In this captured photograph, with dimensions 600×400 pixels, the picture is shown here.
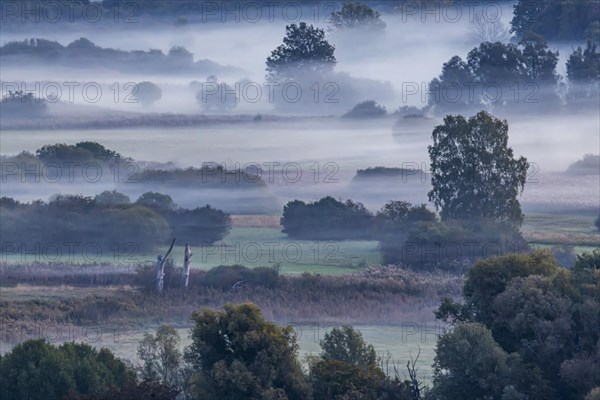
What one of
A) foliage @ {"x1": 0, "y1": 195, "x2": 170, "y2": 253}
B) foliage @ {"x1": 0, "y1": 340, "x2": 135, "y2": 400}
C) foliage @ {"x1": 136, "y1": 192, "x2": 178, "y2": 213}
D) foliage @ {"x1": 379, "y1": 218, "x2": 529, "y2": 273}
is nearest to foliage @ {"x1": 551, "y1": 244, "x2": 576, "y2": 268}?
foliage @ {"x1": 379, "y1": 218, "x2": 529, "y2": 273}

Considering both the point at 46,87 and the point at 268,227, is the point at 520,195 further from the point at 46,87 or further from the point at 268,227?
the point at 46,87

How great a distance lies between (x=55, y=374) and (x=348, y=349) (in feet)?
13.6

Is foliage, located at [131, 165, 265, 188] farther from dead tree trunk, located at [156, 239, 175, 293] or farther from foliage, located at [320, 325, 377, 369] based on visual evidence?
foliage, located at [320, 325, 377, 369]

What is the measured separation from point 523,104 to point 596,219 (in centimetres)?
1247

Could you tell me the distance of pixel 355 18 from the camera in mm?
66938

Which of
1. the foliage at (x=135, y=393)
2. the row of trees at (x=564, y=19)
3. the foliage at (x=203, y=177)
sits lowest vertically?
the foliage at (x=135, y=393)

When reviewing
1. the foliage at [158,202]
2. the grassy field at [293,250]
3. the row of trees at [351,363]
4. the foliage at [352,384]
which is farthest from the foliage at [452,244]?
the foliage at [352,384]

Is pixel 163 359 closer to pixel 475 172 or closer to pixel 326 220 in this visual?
pixel 475 172

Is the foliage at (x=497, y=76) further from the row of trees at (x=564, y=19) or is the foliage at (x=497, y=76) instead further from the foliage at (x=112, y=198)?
the foliage at (x=112, y=198)

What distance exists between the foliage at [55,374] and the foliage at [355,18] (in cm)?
3807

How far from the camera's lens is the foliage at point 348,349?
28672mm

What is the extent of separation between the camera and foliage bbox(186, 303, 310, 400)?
87.9ft

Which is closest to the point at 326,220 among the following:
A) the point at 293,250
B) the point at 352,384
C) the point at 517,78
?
the point at 293,250

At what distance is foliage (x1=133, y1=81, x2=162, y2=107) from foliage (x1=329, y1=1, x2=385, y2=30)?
239 inches
